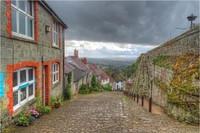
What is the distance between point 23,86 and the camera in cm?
612

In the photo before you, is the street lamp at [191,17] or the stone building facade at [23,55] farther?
the street lamp at [191,17]

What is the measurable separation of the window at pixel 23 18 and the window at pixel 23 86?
1.53 metres

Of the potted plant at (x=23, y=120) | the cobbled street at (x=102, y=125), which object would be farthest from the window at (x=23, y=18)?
the cobbled street at (x=102, y=125)

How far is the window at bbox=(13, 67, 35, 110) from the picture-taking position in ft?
18.4

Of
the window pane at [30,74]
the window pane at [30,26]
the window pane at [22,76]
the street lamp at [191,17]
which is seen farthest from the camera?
the street lamp at [191,17]

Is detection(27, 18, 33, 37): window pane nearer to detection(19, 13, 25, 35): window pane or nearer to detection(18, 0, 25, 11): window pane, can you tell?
detection(19, 13, 25, 35): window pane

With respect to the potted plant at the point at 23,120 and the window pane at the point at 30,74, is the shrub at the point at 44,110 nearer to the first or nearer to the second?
the potted plant at the point at 23,120

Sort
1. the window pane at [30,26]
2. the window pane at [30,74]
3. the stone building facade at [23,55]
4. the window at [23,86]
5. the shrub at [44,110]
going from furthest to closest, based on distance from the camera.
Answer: the shrub at [44,110] < the window pane at [30,74] < the window pane at [30,26] < the window at [23,86] < the stone building facade at [23,55]

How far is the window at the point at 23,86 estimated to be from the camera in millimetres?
5604

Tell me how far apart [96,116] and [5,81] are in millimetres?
4239

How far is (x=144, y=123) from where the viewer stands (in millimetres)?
6199

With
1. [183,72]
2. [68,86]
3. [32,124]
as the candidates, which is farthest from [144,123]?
[68,86]

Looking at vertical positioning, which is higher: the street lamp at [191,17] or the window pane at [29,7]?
the street lamp at [191,17]

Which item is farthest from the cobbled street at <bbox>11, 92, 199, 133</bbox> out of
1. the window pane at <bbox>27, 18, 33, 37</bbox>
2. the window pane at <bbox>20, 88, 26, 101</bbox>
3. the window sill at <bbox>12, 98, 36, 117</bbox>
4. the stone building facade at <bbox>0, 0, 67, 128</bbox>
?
the window pane at <bbox>27, 18, 33, 37</bbox>
